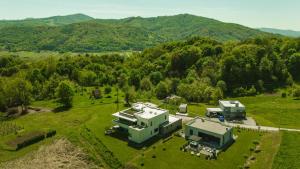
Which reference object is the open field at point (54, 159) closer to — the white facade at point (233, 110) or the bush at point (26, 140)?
the bush at point (26, 140)

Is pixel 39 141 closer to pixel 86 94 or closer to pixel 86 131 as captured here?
pixel 86 131

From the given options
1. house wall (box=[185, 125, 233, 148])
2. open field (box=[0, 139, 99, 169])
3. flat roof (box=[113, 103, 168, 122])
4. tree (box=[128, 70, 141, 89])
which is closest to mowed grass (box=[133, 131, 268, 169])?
house wall (box=[185, 125, 233, 148])

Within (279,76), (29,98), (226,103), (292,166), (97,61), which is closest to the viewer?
(292,166)

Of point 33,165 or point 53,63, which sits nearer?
point 33,165

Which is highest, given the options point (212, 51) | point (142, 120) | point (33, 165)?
point (212, 51)

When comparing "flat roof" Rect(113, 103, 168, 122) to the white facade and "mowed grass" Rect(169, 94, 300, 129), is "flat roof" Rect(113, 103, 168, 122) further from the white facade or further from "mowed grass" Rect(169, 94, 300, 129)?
the white facade

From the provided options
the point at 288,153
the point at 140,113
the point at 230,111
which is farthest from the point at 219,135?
the point at 140,113

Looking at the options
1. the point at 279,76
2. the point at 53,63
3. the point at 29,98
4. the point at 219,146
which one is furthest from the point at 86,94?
the point at 279,76
